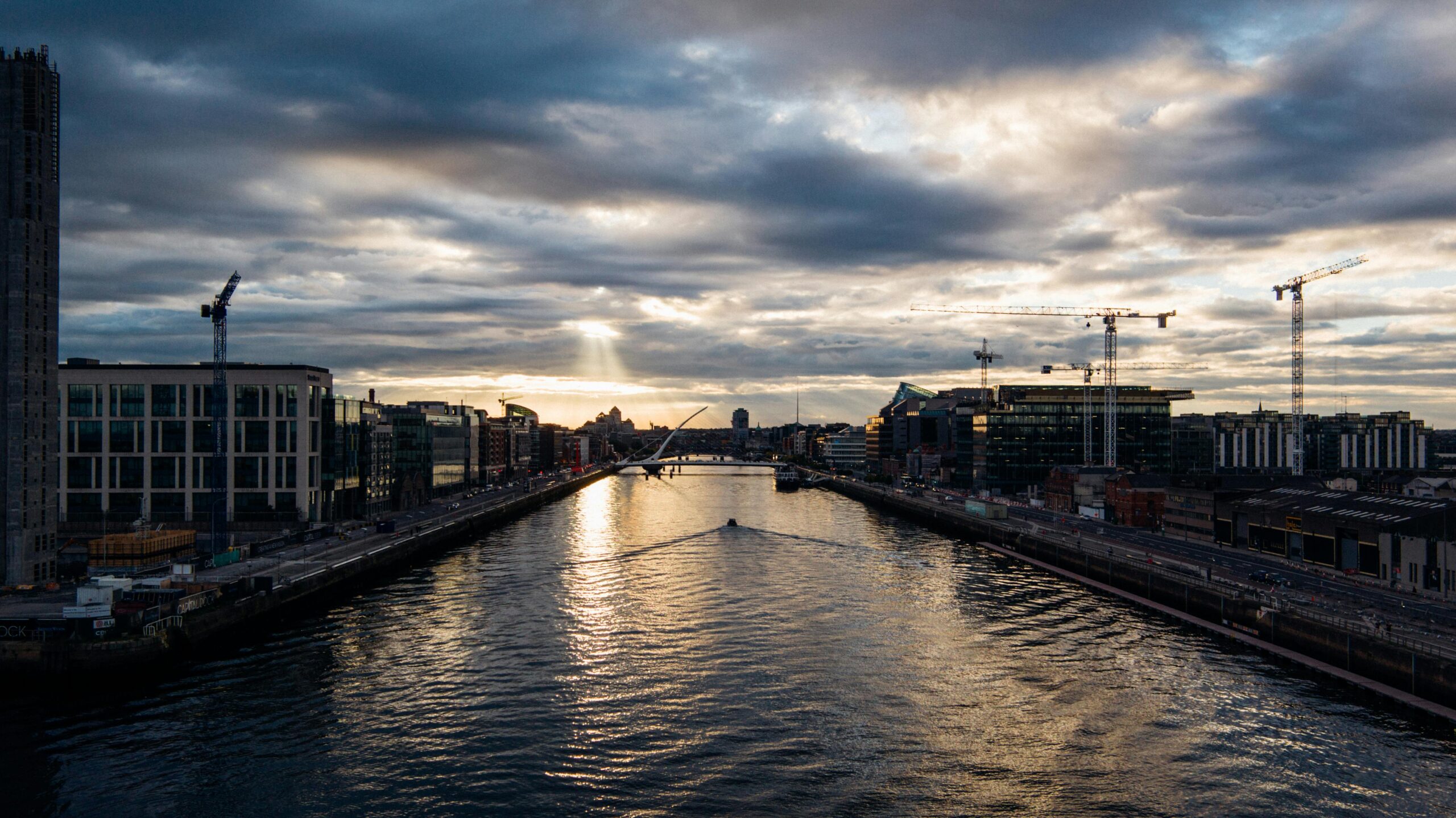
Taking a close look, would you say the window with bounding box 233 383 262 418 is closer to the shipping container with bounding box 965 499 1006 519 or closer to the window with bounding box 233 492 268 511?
the window with bounding box 233 492 268 511

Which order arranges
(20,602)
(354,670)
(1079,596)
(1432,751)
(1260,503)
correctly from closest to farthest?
(1432,751), (354,670), (20,602), (1079,596), (1260,503)

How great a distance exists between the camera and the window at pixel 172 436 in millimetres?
102375

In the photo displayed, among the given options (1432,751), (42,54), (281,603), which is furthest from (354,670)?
(42,54)

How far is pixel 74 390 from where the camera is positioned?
102625 mm

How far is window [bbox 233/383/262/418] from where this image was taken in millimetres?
104312

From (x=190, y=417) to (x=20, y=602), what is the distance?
49117 mm

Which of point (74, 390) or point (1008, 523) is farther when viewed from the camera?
point (1008, 523)

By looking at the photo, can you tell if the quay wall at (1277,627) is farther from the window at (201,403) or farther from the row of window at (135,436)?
the window at (201,403)

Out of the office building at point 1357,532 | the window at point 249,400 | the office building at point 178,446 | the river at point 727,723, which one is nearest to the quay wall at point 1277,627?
the river at point 727,723

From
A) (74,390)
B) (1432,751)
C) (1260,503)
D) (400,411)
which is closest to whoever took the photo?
(1432,751)

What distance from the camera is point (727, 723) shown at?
135 ft

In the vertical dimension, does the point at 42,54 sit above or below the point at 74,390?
above

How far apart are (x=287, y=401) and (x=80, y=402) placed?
2342cm

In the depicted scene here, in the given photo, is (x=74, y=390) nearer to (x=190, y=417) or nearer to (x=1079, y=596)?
(x=190, y=417)
